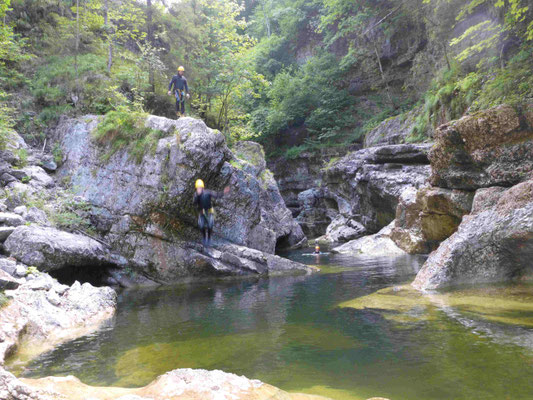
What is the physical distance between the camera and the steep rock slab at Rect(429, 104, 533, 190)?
1127cm

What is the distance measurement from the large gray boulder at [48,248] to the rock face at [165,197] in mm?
1919

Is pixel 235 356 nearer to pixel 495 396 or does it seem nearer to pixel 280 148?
pixel 495 396

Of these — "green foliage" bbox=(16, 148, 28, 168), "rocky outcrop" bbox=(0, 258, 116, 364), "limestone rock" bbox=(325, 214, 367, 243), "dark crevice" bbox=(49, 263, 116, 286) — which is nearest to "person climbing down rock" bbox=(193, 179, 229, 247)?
"dark crevice" bbox=(49, 263, 116, 286)

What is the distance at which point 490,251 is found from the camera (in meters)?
8.94

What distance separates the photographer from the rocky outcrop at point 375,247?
1831 cm

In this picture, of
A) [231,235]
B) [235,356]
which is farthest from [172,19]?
[235,356]

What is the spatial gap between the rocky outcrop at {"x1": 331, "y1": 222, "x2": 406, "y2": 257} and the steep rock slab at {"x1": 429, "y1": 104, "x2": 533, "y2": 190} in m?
4.99

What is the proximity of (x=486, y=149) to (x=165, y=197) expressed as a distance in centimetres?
1142

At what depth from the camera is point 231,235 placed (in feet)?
50.0

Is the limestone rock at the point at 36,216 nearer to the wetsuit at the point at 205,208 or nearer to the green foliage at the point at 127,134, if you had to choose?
the green foliage at the point at 127,134

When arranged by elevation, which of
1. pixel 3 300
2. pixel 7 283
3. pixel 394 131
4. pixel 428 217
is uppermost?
pixel 394 131

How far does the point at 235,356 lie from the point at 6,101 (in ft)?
58.2

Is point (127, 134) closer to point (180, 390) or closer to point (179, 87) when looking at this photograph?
point (179, 87)

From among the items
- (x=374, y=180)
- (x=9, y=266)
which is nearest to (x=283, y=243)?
(x=374, y=180)
